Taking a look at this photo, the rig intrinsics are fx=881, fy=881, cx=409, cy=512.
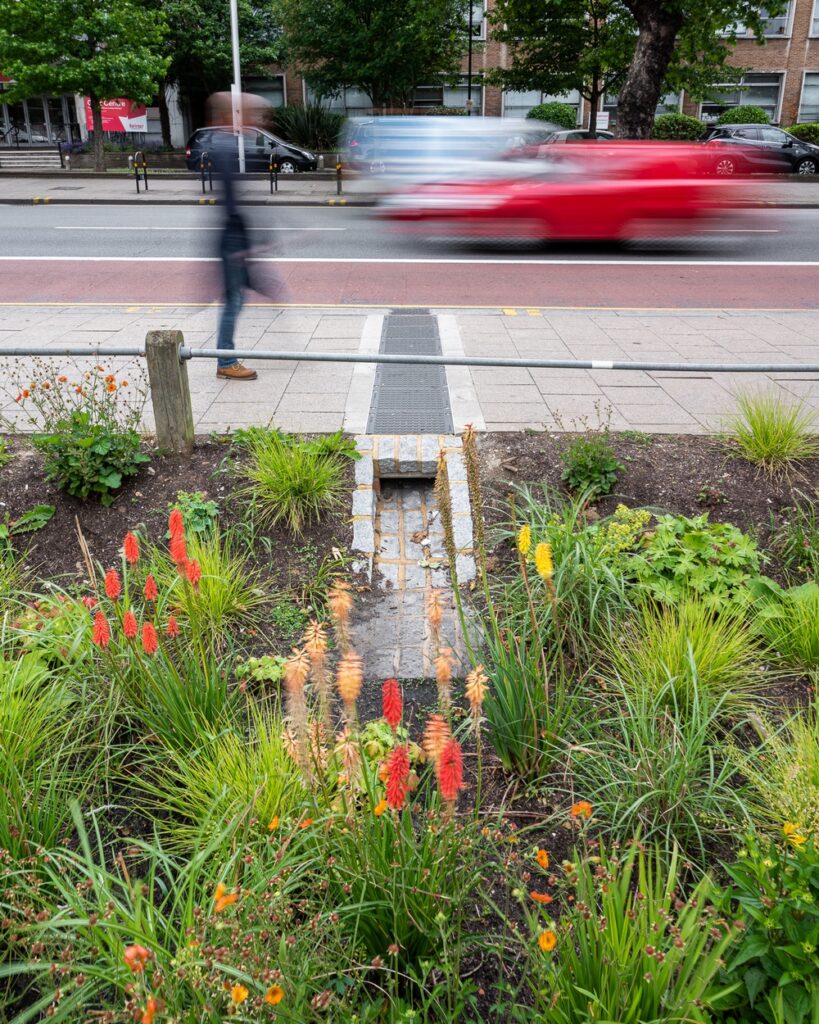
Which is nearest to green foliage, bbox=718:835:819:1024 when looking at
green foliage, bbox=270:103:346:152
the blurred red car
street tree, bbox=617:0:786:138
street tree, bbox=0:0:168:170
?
the blurred red car

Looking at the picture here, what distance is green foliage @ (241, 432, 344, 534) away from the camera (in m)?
4.59

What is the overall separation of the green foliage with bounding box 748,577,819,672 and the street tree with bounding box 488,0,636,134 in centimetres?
2186

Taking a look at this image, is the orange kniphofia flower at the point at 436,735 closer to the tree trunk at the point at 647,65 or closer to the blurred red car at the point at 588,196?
the blurred red car at the point at 588,196

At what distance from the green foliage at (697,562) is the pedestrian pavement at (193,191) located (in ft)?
51.1

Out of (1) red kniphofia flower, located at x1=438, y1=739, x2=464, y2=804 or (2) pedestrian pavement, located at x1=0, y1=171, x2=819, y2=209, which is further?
(2) pedestrian pavement, located at x1=0, y1=171, x2=819, y2=209

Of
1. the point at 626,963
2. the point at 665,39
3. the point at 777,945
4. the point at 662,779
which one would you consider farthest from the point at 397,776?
the point at 665,39

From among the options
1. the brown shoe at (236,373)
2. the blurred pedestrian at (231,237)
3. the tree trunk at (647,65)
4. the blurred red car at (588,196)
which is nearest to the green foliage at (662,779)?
the brown shoe at (236,373)

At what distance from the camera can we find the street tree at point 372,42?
1109 inches

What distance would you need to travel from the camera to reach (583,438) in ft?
16.7

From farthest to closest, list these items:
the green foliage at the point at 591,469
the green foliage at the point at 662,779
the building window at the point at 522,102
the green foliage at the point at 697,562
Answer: the building window at the point at 522,102 < the green foliage at the point at 591,469 < the green foliage at the point at 697,562 < the green foliage at the point at 662,779

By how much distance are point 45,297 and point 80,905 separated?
364 inches

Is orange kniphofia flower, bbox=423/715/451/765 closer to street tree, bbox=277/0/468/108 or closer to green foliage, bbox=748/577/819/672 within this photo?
green foliage, bbox=748/577/819/672

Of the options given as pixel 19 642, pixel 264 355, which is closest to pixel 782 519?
pixel 264 355

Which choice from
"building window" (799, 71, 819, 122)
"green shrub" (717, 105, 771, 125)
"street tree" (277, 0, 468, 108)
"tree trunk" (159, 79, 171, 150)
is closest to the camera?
"street tree" (277, 0, 468, 108)
